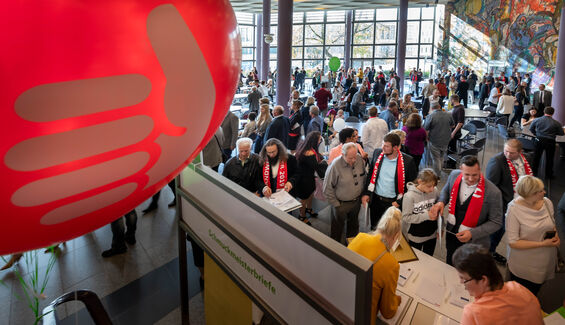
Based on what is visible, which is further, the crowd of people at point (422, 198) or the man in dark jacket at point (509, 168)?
the man in dark jacket at point (509, 168)

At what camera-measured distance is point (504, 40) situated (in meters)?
18.1

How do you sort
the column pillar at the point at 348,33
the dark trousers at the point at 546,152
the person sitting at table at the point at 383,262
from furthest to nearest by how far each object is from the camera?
the column pillar at the point at 348,33 < the dark trousers at the point at 546,152 < the person sitting at table at the point at 383,262

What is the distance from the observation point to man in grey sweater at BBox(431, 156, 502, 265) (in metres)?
3.04

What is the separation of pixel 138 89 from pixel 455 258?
6.53ft

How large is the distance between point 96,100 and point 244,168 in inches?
136

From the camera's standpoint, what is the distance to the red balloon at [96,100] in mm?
492

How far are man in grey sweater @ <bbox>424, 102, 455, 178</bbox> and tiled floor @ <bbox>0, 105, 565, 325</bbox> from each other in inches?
81.8

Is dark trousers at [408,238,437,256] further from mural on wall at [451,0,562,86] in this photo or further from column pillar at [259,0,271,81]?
mural on wall at [451,0,562,86]

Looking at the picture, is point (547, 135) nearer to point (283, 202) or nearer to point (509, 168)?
point (509, 168)

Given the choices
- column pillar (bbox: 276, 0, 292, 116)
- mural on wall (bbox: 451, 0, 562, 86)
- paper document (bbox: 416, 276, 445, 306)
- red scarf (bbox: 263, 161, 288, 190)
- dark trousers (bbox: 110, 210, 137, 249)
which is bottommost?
dark trousers (bbox: 110, 210, 137, 249)

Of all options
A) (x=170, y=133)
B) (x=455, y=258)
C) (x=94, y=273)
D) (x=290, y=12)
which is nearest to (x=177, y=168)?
(x=170, y=133)

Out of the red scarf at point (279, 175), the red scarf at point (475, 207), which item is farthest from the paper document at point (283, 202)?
the red scarf at point (475, 207)

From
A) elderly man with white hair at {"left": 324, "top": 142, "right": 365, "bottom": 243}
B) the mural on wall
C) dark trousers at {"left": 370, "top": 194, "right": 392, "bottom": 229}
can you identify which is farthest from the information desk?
the mural on wall

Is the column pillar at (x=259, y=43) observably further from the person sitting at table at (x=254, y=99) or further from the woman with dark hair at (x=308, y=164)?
the woman with dark hair at (x=308, y=164)
